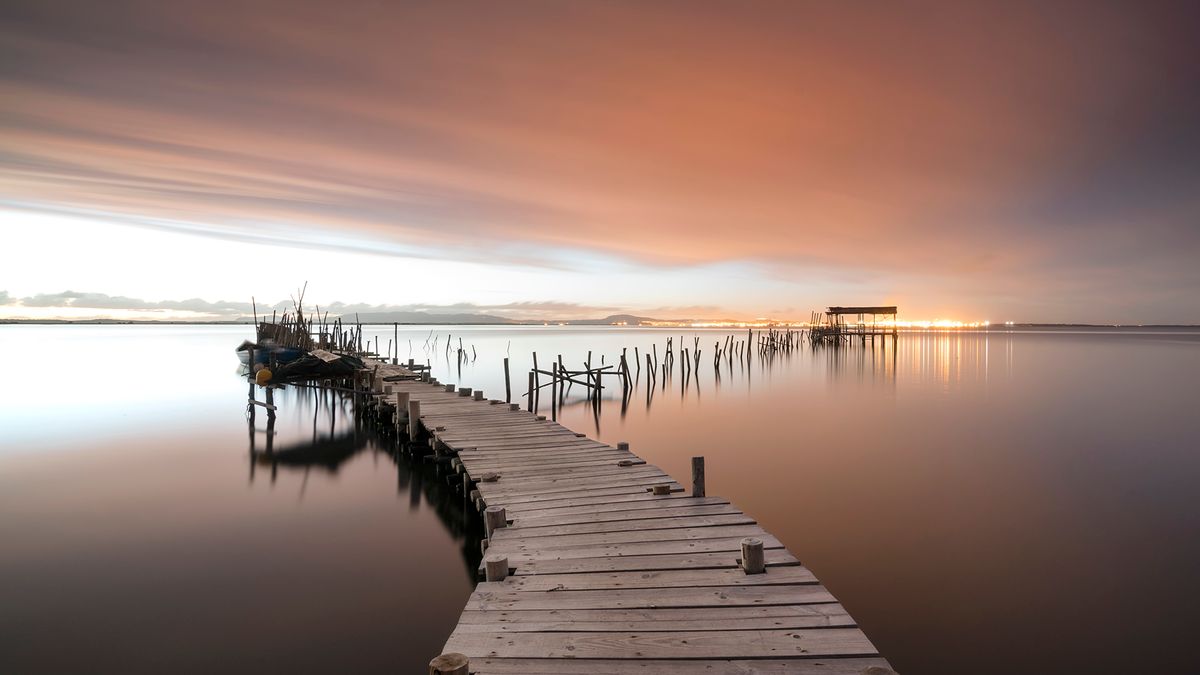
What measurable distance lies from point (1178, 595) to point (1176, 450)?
12082 mm

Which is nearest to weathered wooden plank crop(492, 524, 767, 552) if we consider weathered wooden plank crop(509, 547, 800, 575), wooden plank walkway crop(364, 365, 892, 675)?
wooden plank walkway crop(364, 365, 892, 675)

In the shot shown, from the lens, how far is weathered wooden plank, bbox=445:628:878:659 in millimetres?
4285

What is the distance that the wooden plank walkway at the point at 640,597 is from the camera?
13.9 feet

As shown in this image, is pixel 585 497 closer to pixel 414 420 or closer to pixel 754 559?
pixel 754 559

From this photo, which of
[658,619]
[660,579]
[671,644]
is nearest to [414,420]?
[660,579]

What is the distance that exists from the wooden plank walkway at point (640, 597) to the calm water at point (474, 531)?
195 centimetres

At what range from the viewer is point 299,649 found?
263 inches

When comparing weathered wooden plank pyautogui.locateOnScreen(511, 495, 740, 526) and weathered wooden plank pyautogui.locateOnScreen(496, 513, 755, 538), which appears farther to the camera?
weathered wooden plank pyautogui.locateOnScreen(511, 495, 740, 526)

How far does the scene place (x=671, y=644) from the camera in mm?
4414

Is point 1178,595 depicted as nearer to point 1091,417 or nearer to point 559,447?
point 559,447

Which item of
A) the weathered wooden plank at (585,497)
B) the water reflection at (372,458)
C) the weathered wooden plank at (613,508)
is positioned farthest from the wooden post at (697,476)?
the water reflection at (372,458)

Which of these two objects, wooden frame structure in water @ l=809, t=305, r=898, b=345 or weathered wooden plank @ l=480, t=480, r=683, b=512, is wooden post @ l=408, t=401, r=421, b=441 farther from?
wooden frame structure in water @ l=809, t=305, r=898, b=345

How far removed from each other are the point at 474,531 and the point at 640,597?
20.6ft

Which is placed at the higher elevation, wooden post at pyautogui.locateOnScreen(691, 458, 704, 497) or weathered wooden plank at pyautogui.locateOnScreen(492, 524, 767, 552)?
wooden post at pyautogui.locateOnScreen(691, 458, 704, 497)
